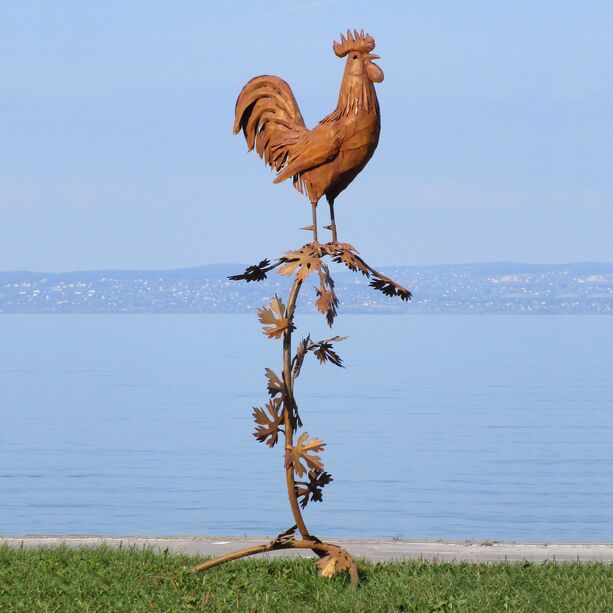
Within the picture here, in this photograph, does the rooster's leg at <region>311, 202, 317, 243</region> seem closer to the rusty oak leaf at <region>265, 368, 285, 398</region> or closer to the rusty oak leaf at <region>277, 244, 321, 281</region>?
the rusty oak leaf at <region>277, 244, 321, 281</region>

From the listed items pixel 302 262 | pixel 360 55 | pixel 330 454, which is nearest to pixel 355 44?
pixel 360 55

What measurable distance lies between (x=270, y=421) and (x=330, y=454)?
53.5 ft

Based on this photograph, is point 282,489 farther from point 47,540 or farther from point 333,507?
point 47,540

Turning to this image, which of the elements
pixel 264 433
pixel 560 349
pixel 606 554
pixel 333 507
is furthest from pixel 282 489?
pixel 560 349

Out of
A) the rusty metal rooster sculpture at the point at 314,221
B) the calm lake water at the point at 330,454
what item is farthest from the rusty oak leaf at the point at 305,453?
the calm lake water at the point at 330,454

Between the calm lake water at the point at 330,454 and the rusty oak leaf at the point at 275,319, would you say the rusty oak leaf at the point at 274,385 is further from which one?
the calm lake water at the point at 330,454

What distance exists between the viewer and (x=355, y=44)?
9953 millimetres

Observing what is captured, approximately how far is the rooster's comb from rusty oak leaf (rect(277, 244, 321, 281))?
145 cm

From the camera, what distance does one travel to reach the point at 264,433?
10.1m

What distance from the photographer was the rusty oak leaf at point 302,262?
9914 millimetres

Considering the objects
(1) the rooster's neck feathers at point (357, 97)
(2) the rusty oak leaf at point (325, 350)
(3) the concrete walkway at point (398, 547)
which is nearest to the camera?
(1) the rooster's neck feathers at point (357, 97)

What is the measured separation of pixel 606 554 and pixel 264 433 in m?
3.65

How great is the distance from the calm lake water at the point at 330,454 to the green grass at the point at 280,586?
2.92m

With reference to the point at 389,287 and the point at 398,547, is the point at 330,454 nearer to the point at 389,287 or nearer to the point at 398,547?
the point at 398,547
